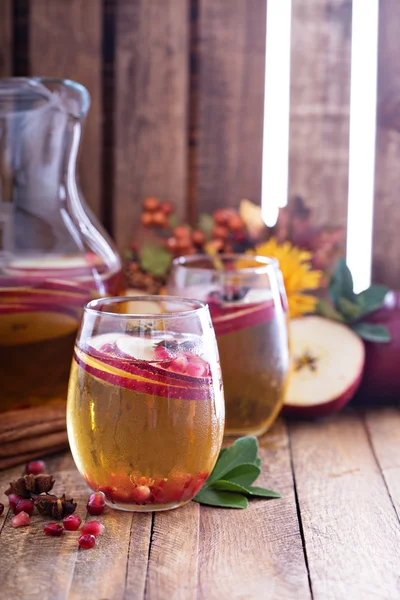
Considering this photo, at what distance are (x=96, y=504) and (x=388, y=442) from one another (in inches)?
20.4

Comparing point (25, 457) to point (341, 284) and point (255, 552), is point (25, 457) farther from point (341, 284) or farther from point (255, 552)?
point (341, 284)

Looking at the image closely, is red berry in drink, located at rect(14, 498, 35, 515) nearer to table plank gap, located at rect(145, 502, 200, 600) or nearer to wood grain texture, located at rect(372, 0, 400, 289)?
table plank gap, located at rect(145, 502, 200, 600)

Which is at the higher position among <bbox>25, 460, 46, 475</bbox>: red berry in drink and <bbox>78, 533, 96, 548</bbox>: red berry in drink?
<bbox>78, 533, 96, 548</bbox>: red berry in drink

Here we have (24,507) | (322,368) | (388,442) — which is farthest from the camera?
(322,368)

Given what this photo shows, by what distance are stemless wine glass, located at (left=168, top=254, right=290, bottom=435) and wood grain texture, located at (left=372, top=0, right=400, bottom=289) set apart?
0.54 m

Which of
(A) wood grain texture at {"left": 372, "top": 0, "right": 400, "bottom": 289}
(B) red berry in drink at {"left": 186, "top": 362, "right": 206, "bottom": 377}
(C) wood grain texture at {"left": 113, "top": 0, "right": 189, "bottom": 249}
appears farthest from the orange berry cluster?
(B) red berry in drink at {"left": 186, "top": 362, "right": 206, "bottom": 377}

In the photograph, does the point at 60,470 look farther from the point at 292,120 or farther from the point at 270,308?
the point at 292,120

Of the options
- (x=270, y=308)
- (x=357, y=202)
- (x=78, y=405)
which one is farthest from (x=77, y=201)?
(x=357, y=202)

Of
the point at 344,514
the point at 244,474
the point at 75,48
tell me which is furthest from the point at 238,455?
the point at 75,48

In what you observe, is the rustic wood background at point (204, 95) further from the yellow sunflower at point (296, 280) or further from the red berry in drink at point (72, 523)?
the red berry in drink at point (72, 523)

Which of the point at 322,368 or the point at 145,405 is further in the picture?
the point at 322,368

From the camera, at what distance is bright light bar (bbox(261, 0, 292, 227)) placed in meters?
1.68

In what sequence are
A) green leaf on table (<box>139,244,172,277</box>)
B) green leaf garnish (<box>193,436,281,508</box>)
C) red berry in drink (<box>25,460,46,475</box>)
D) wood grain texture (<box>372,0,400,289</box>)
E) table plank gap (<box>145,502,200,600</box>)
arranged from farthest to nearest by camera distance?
wood grain texture (<box>372,0,400,289</box>), green leaf on table (<box>139,244,172,277</box>), red berry in drink (<box>25,460,46,475</box>), green leaf garnish (<box>193,436,281,508</box>), table plank gap (<box>145,502,200,600</box>)

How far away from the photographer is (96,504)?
3.12 ft
